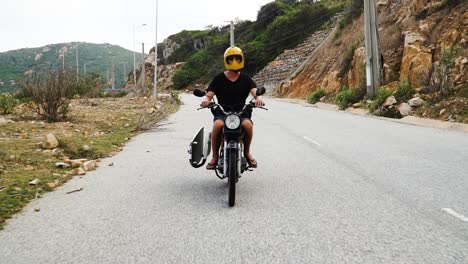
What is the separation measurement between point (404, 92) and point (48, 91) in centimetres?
1426

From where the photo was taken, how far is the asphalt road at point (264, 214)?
3912mm

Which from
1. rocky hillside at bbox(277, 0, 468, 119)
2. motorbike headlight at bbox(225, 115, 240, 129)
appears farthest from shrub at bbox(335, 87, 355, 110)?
motorbike headlight at bbox(225, 115, 240, 129)

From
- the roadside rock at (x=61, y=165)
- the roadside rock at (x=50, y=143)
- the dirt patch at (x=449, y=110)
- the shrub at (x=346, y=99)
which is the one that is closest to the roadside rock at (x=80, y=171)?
the roadside rock at (x=61, y=165)

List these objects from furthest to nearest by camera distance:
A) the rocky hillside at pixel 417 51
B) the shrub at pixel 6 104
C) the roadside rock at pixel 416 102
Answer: the shrub at pixel 6 104 < the roadside rock at pixel 416 102 < the rocky hillside at pixel 417 51

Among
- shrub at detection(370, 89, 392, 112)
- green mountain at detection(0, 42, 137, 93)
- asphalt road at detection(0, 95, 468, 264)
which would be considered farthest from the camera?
green mountain at detection(0, 42, 137, 93)

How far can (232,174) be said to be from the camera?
558 centimetres

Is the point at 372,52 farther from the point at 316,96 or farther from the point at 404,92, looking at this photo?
the point at 316,96

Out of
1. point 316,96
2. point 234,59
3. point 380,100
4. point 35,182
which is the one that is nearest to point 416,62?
point 380,100

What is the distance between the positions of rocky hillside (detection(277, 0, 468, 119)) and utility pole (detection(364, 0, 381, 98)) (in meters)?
1.38

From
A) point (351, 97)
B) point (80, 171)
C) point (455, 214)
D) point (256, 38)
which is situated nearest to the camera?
point (455, 214)

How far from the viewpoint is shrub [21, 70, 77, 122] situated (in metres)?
15.9

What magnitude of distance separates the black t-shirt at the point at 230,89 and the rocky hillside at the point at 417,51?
11376mm

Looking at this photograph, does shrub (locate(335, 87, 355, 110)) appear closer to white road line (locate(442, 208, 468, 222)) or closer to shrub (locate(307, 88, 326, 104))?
shrub (locate(307, 88, 326, 104))

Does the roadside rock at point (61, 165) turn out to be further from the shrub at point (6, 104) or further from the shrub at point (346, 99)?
the shrub at point (346, 99)
